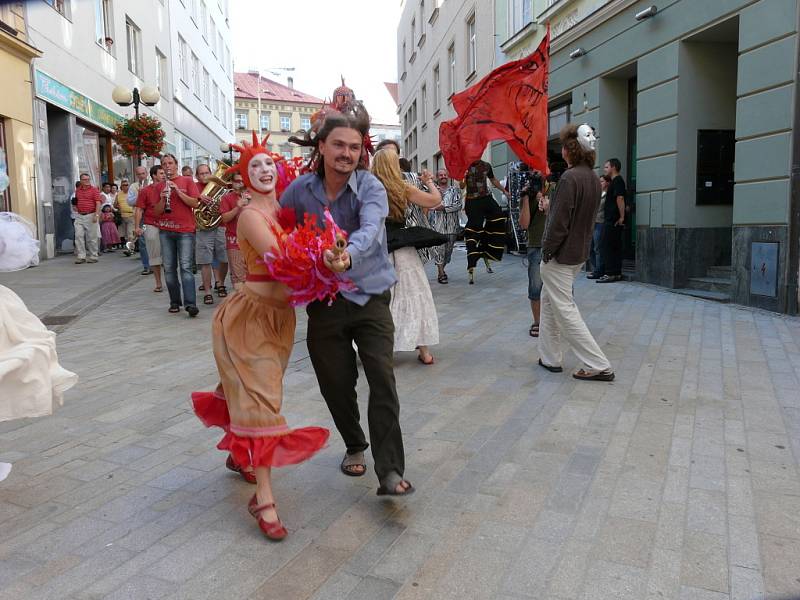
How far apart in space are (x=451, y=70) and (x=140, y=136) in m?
12.2

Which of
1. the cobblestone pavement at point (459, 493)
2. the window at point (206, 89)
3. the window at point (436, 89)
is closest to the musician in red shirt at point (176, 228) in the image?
the cobblestone pavement at point (459, 493)

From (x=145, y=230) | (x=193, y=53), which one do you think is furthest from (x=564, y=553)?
(x=193, y=53)

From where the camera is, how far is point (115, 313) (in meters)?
8.87

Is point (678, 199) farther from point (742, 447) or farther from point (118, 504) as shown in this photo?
point (118, 504)

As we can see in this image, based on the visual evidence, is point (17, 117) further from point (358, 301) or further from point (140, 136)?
point (358, 301)

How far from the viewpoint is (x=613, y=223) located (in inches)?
425

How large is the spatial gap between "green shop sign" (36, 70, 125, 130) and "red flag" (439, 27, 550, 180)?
1205 centimetres

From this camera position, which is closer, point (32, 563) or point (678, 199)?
point (32, 563)

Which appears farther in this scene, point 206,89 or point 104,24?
point 206,89

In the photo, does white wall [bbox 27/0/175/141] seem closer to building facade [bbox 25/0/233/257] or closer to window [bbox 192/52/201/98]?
building facade [bbox 25/0/233/257]

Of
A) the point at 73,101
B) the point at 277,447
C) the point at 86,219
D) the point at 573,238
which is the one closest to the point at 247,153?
the point at 277,447

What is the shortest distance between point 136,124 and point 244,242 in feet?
44.3

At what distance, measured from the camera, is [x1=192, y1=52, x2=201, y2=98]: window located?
31.0 meters

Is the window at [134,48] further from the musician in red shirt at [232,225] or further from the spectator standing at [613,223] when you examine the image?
the spectator standing at [613,223]
